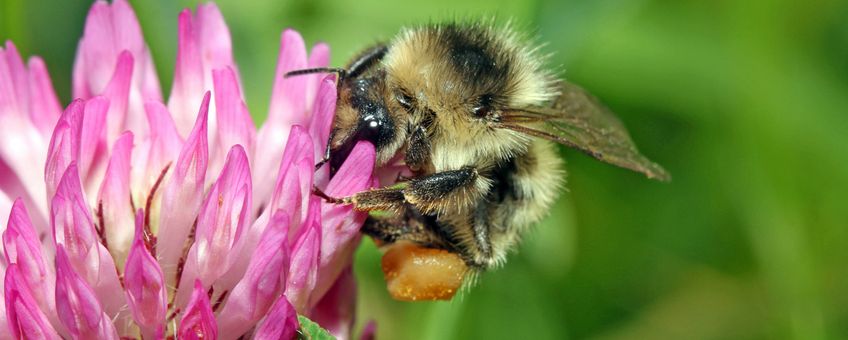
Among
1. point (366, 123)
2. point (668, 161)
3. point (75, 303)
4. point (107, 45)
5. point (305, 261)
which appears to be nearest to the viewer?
point (75, 303)

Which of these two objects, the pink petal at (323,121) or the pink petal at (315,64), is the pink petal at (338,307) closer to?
the pink petal at (323,121)

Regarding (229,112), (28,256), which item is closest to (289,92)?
(229,112)

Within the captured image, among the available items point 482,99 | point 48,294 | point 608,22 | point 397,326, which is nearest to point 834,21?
point 608,22

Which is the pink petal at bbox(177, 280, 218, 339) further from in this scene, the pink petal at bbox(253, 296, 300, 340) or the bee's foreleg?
the bee's foreleg

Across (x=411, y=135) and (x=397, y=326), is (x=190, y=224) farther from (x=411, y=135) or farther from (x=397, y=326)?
(x=397, y=326)

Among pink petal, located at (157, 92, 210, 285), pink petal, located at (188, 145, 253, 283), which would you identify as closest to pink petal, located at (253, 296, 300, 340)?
pink petal, located at (188, 145, 253, 283)

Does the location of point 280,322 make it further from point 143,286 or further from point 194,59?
point 194,59
